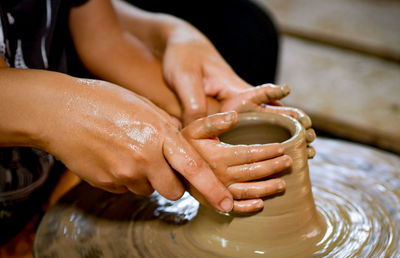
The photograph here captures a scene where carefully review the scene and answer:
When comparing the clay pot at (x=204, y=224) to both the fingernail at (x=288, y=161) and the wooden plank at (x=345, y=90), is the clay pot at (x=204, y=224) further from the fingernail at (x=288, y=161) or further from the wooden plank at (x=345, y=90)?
the wooden plank at (x=345, y=90)

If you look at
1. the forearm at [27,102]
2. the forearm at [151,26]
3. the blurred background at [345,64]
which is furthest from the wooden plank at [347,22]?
the forearm at [27,102]

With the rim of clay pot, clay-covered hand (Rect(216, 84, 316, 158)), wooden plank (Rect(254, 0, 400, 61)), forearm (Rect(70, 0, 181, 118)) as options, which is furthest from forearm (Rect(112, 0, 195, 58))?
wooden plank (Rect(254, 0, 400, 61))

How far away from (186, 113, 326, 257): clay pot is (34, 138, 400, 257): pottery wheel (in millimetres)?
21

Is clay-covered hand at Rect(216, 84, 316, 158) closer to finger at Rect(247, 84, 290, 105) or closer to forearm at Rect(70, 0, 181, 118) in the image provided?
finger at Rect(247, 84, 290, 105)

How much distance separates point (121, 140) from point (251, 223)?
12.3 inches

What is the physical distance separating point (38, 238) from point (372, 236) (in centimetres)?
73

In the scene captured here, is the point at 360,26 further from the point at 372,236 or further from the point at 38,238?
the point at 38,238

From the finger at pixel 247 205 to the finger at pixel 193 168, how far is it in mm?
39

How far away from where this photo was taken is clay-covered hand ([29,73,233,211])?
3.03 feet

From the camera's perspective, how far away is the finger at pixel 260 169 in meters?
0.93

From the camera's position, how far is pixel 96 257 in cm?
103

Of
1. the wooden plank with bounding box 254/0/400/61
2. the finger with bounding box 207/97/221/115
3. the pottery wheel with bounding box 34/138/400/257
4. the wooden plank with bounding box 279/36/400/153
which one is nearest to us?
the pottery wheel with bounding box 34/138/400/257

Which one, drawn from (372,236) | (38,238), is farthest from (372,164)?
(38,238)

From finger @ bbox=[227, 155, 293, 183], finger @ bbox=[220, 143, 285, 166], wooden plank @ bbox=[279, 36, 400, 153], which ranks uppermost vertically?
finger @ bbox=[220, 143, 285, 166]
